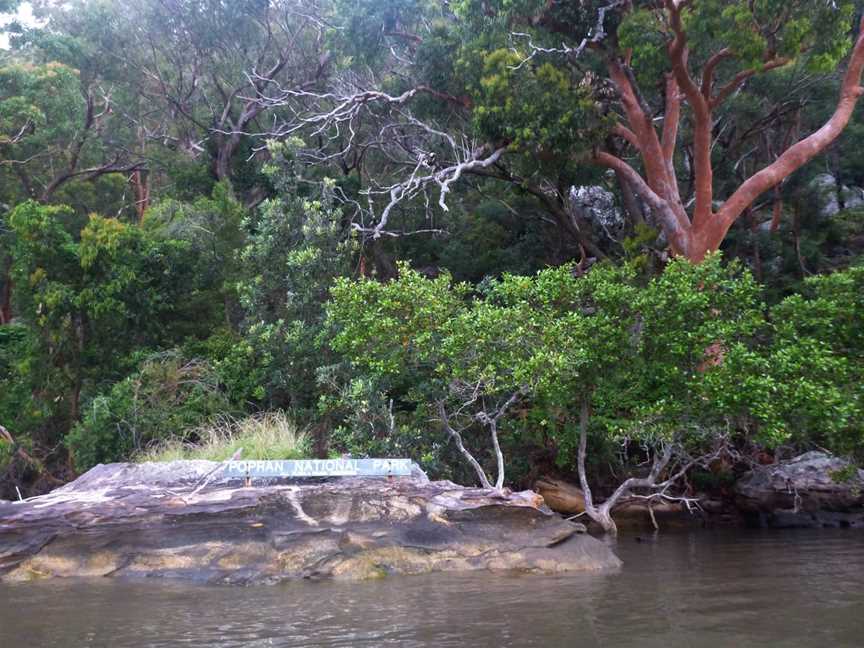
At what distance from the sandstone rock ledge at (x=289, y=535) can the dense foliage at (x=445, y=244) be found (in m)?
1.86

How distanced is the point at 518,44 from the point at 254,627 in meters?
12.4

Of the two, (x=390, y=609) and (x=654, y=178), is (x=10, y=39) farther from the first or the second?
(x=390, y=609)

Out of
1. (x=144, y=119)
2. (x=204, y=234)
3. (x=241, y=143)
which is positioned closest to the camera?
(x=204, y=234)

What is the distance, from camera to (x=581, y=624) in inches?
277

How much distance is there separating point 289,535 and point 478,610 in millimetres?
3089

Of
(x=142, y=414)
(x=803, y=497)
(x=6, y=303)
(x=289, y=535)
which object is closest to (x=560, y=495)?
(x=803, y=497)

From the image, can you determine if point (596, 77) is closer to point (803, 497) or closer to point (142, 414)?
point (803, 497)

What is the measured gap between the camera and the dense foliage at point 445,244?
12.4 m

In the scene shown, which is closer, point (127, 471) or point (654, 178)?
point (127, 471)

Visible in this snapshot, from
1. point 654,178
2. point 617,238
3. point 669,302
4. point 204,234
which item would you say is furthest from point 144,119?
point 669,302

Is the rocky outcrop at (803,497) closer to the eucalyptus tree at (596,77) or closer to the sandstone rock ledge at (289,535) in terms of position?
the eucalyptus tree at (596,77)

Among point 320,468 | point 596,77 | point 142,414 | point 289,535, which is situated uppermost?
point 596,77

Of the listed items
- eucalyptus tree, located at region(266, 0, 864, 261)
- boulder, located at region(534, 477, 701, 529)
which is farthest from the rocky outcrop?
eucalyptus tree, located at region(266, 0, 864, 261)

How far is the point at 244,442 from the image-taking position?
513 inches
